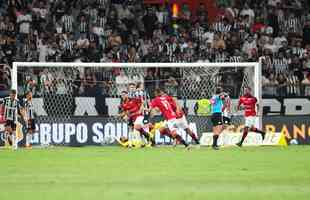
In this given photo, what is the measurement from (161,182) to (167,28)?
2122 cm

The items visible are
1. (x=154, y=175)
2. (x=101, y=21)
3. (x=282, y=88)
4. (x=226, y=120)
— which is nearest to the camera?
(x=154, y=175)

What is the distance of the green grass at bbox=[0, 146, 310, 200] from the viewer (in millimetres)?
13672

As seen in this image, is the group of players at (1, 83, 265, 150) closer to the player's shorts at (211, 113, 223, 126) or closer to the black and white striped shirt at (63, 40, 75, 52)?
the player's shorts at (211, 113, 223, 126)

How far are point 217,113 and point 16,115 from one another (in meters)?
6.53

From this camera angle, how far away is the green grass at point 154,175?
13.7 metres

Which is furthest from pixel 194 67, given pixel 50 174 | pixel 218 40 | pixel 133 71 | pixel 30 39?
pixel 50 174

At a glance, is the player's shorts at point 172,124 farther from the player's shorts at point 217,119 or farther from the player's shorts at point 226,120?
the player's shorts at point 226,120

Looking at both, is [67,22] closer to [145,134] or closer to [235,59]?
[235,59]

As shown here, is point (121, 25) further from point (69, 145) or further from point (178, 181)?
point (178, 181)

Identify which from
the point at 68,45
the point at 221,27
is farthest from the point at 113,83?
the point at 221,27

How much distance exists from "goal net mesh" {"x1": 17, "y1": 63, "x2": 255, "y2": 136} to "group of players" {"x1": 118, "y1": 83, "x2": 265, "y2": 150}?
2.79ft

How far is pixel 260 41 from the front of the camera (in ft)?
117

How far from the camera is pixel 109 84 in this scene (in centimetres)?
3055

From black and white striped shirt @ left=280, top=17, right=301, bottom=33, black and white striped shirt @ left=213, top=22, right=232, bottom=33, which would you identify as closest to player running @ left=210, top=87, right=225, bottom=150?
black and white striped shirt @ left=213, top=22, right=232, bottom=33
